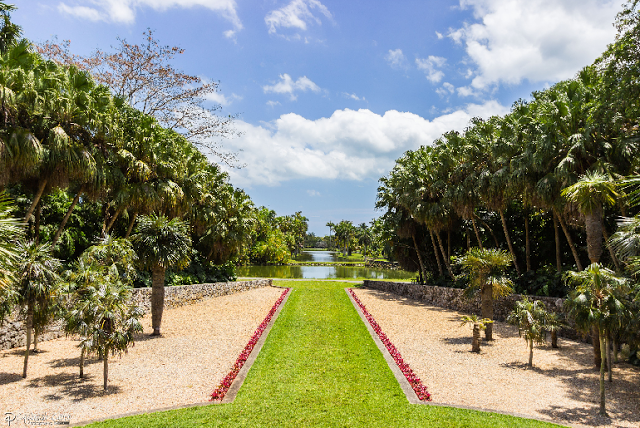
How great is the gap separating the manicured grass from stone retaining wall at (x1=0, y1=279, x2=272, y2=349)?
379 cm

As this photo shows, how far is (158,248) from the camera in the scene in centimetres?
1240

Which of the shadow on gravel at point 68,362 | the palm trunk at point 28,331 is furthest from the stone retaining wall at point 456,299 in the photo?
the palm trunk at point 28,331

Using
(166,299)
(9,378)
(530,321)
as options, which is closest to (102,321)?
(9,378)

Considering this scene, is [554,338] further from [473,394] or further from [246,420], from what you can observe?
[246,420]

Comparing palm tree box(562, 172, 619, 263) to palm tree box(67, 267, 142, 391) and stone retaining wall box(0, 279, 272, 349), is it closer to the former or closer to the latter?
palm tree box(67, 267, 142, 391)

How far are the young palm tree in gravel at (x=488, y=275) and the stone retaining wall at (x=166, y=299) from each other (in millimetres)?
10229

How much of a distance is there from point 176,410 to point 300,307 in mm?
11371

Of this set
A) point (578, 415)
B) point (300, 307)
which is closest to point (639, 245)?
point (578, 415)

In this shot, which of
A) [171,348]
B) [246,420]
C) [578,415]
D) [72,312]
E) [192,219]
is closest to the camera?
[246,420]

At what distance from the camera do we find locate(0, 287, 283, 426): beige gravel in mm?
6949

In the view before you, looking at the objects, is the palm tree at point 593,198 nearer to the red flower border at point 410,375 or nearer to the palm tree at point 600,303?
→ the palm tree at point 600,303

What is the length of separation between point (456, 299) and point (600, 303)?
1242 cm

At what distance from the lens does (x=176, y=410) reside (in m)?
6.71

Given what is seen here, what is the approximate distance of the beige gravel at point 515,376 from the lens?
283 inches
